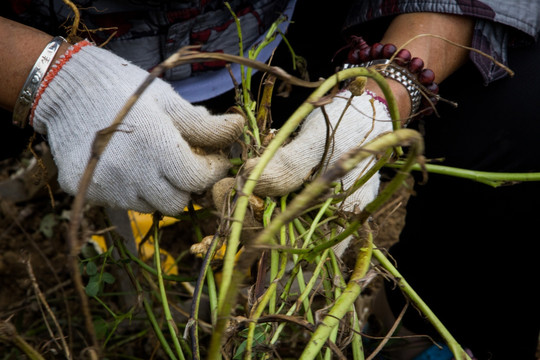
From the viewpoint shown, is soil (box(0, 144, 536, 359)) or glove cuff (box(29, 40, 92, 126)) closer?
glove cuff (box(29, 40, 92, 126))

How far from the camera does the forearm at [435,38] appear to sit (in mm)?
921

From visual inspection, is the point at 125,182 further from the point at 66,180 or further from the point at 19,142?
the point at 19,142

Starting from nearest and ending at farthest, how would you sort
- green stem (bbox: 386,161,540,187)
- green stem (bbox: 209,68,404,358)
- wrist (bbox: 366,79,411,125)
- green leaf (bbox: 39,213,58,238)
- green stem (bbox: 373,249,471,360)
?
green stem (bbox: 209,68,404,358), green stem (bbox: 373,249,471,360), green stem (bbox: 386,161,540,187), wrist (bbox: 366,79,411,125), green leaf (bbox: 39,213,58,238)

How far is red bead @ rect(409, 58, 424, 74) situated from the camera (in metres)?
0.84

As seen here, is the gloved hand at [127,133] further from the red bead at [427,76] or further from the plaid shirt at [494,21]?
the plaid shirt at [494,21]

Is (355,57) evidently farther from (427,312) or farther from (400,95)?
(427,312)

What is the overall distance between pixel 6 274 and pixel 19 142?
57 cm

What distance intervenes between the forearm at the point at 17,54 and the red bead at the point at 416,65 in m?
0.63

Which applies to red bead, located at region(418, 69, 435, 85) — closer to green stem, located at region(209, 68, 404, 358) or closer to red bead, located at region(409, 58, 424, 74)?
red bead, located at region(409, 58, 424, 74)

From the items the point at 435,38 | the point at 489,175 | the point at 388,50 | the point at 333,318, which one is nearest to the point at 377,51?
the point at 388,50

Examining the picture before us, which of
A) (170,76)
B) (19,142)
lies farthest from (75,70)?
(19,142)

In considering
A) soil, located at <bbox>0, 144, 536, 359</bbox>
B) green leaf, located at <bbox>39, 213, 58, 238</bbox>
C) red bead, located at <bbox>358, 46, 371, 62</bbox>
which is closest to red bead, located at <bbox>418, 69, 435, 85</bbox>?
red bead, located at <bbox>358, 46, 371, 62</bbox>

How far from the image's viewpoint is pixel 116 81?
76 centimetres

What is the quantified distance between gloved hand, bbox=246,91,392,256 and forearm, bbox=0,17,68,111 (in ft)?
1.42
